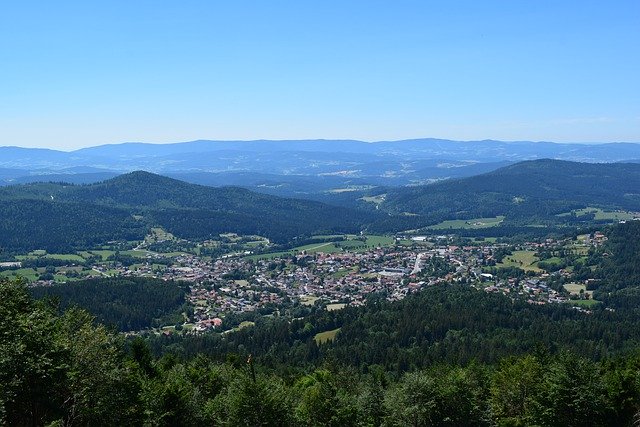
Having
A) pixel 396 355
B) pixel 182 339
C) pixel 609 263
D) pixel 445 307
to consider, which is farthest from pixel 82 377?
pixel 609 263

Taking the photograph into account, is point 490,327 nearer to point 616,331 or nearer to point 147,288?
point 616,331

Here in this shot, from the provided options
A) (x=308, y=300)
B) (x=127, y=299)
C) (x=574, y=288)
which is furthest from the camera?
(x=574, y=288)

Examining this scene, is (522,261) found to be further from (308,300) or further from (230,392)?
(230,392)

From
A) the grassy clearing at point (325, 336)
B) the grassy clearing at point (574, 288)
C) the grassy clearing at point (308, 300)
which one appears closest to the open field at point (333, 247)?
the grassy clearing at point (308, 300)

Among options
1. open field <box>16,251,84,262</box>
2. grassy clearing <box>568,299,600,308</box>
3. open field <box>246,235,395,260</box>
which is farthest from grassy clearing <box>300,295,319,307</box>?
open field <box>16,251,84,262</box>

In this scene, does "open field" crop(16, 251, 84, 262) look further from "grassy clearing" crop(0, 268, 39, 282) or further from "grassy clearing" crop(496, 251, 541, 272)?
"grassy clearing" crop(496, 251, 541, 272)

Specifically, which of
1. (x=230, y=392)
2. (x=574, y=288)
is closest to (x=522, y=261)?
(x=574, y=288)
